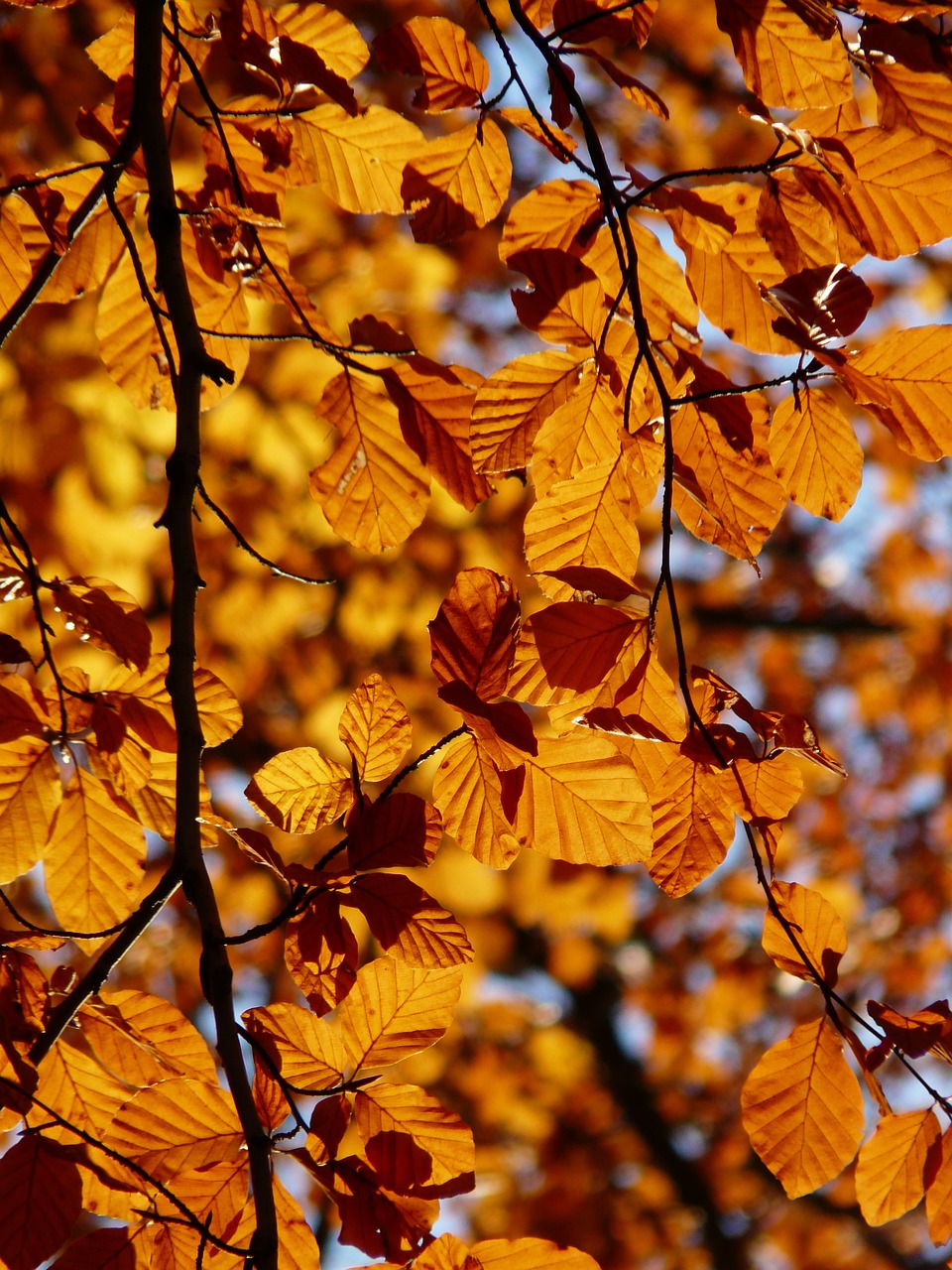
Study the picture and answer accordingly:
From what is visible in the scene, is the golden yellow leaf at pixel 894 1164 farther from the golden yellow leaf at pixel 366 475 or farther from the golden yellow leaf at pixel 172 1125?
the golden yellow leaf at pixel 366 475

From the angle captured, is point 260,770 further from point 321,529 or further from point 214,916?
point 321,529

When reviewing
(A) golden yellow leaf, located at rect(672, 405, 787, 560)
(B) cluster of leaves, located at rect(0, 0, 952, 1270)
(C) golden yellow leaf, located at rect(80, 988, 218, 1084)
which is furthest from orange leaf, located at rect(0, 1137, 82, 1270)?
(A) golden yellow leaf, located at rect(672, 405, 787, 560)

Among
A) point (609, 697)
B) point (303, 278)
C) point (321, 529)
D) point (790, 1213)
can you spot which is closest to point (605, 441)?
point (609, 697)

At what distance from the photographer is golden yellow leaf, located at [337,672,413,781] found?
74 centimetres

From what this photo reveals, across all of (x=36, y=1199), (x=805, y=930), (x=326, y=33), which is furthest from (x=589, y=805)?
(x=326, y=33)

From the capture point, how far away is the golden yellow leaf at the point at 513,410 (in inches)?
31.9

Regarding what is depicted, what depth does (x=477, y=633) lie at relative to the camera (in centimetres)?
68

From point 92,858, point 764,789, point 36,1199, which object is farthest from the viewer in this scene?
point 92,858

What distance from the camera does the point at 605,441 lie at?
32.8 inches

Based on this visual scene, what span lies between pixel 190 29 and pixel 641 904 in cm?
628

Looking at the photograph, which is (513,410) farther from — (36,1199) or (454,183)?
(36,1199)

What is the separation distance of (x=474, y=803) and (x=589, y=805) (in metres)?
0.08

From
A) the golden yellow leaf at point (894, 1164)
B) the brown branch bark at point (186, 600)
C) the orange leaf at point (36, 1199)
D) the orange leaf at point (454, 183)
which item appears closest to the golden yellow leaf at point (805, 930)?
the golden yellow leaf at point (894, 1164)

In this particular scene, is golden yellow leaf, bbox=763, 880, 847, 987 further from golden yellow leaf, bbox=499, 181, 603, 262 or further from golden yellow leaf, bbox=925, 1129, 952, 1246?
golden yellow leaf, bbox=499, 181, 603, 262
